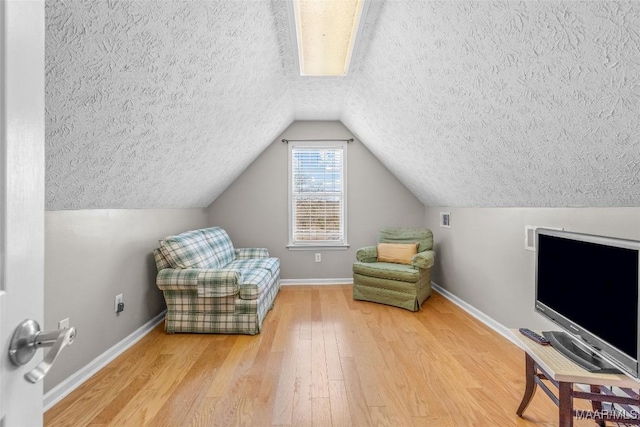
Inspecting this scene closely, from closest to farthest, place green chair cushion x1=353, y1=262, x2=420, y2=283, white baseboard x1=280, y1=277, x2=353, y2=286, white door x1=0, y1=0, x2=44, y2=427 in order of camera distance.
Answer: white door x1=0, y1=0, x2=44, y2=427 → green chair cushion x1=353, y1=262, x2=420, y2=283 → white baseboard x1=280, y1=277, x2=353, y2=286

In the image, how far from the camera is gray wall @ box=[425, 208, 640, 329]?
1.85m

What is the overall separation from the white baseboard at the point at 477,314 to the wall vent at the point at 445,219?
81cm

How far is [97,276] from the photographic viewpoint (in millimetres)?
2146

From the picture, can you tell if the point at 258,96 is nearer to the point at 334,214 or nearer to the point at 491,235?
the point at 334,214

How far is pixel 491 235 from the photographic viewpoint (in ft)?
9.48

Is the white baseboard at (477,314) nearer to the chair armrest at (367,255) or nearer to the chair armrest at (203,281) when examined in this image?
the chair armrest at (367,255)

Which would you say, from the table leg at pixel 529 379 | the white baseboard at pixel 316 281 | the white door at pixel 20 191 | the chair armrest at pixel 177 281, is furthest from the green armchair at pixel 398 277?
the white door at pixel 20 191

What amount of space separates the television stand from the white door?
181cm

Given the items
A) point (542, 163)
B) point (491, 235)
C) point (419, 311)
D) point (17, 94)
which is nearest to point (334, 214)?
point (419, 311)

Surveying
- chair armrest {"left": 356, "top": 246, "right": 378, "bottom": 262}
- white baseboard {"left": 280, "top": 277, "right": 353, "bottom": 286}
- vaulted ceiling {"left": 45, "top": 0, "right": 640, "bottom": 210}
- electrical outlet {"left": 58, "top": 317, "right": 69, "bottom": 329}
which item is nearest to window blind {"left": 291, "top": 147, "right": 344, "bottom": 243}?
white baseboard {"left": 280, "top": 277, "right": 353, "bottom": 286}

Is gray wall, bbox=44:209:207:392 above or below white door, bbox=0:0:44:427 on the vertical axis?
below

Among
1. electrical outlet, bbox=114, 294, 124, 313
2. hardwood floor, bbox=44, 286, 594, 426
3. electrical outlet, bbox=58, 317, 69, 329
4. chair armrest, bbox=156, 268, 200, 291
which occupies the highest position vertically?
chair armrest, bbox=156, 268, 200, 291

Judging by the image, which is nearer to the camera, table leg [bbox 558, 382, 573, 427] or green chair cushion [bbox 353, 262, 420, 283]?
table leg [bbox 558, 382, 573, 427]

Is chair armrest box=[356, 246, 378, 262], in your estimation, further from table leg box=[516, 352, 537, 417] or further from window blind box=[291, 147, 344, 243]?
table leg box=[516, 352, 537, 417]
